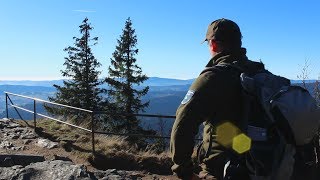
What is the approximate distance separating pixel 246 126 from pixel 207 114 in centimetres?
26

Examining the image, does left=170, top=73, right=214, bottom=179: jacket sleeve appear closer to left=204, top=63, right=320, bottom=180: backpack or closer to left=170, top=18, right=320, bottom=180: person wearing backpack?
left=170, top=18, right=320, bottom=180: person wearing backpack

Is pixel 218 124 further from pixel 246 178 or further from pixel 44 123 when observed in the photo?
pixel 44 123

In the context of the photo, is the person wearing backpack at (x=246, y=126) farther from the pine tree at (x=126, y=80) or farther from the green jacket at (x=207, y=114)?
the pine tree at (x=126, y=80)

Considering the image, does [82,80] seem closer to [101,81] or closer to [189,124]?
[101,81]

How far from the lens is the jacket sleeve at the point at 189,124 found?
304cm

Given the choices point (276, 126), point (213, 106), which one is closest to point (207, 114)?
point (213, 106)

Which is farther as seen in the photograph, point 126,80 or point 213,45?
point 126,80

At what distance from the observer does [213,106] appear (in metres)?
3.11

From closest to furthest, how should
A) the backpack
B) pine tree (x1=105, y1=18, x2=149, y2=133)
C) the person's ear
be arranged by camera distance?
the backpack < the person's ear < pine tree (x1=105, y1=18, x2=149, y2=133)

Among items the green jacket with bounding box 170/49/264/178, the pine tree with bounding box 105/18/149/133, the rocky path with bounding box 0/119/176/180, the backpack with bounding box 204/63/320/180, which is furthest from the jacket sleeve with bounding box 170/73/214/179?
the pine tree with bounding box 105/18/149/133

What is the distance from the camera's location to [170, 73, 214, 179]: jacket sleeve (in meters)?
3.04

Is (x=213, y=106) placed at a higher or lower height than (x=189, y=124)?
higher

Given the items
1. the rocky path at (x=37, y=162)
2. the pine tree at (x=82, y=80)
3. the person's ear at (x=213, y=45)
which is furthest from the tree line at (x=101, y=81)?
the person's ear at (x=213, y=45)

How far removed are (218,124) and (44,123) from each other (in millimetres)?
14250
